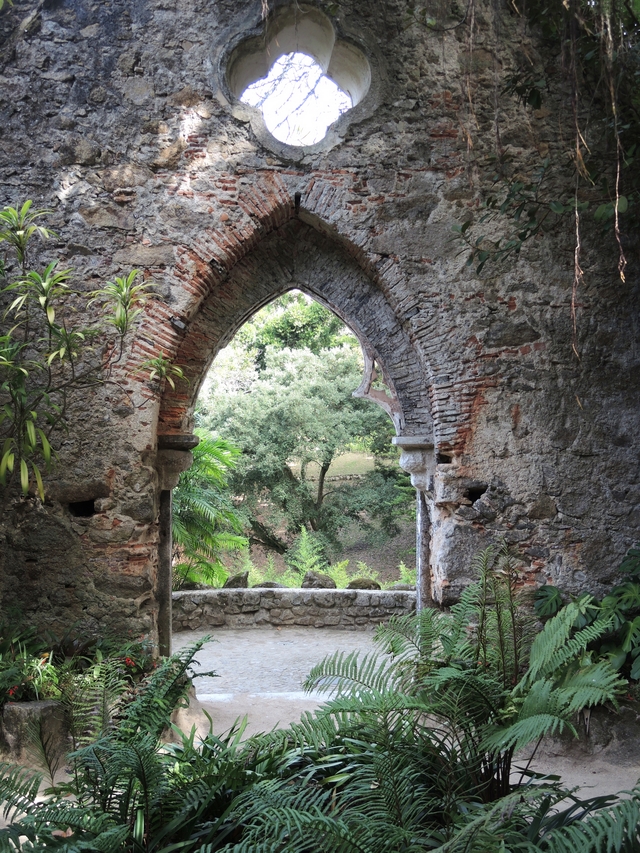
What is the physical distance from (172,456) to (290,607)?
369cm

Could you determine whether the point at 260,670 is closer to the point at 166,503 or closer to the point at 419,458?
the point at 166,503

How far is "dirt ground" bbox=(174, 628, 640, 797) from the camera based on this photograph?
12.8ft

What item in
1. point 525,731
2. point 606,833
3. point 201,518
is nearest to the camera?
point 606,833

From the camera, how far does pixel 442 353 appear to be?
4641 millimetres

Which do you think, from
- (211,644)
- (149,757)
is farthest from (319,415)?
(149,757)

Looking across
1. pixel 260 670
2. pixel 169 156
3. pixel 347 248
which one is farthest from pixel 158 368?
pixel 260 670

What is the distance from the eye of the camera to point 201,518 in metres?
8.30

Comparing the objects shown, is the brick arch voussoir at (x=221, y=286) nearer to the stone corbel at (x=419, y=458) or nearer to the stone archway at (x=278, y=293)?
the stone archway at (x=278, y=293)

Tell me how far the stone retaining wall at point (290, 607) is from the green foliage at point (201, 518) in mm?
500

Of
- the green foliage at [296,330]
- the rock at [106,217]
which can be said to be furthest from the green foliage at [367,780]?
the green foliage at [296,330]

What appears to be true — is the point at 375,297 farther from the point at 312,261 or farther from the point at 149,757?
the point at 149,757

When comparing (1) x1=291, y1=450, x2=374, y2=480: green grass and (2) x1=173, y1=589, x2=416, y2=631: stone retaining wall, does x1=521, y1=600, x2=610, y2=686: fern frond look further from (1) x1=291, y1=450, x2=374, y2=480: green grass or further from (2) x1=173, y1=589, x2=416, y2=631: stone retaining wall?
(1) x1=291, y1=450, x2=374, y2=480: green grass

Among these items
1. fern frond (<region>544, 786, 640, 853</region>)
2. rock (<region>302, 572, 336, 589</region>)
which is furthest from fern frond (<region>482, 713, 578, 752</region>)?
rock (<region>302, 572, 336, 589</region>)

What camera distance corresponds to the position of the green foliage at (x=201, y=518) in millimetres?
8125
